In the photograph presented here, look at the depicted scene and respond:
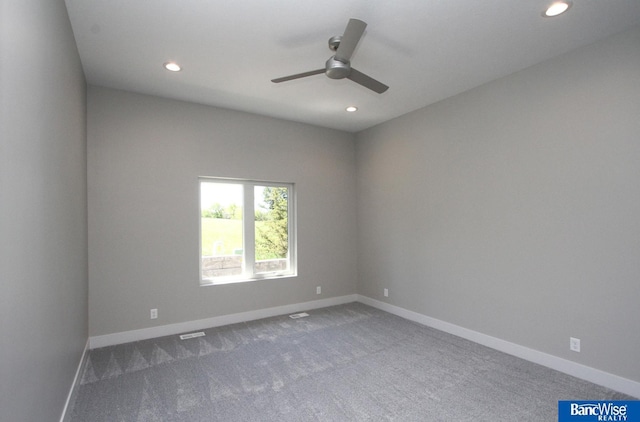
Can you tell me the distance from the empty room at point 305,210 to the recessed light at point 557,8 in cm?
3

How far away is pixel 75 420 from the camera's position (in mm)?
2125

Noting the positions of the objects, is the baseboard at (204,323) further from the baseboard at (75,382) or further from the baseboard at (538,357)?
the baseboard at (538,357)

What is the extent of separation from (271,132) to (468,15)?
2.82 m

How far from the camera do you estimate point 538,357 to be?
290 cm

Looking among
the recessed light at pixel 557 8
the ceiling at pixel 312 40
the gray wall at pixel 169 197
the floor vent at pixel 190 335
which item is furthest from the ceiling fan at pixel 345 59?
the floor vent at pixel 190 335

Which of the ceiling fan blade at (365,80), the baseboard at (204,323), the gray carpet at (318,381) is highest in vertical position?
the ceiling fan blade at (365,80)

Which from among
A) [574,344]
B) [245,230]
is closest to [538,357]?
[574,344]

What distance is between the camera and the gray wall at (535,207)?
2436 mm

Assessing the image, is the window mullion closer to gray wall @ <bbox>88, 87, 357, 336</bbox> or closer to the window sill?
the window sill

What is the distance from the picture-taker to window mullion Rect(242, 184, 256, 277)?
4.31m

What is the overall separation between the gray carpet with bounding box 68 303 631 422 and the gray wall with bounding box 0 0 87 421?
0.55 meters

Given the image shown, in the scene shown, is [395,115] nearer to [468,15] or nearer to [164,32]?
[468,15]

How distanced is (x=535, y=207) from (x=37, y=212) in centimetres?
366

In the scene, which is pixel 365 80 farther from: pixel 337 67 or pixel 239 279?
pixel 239 279
